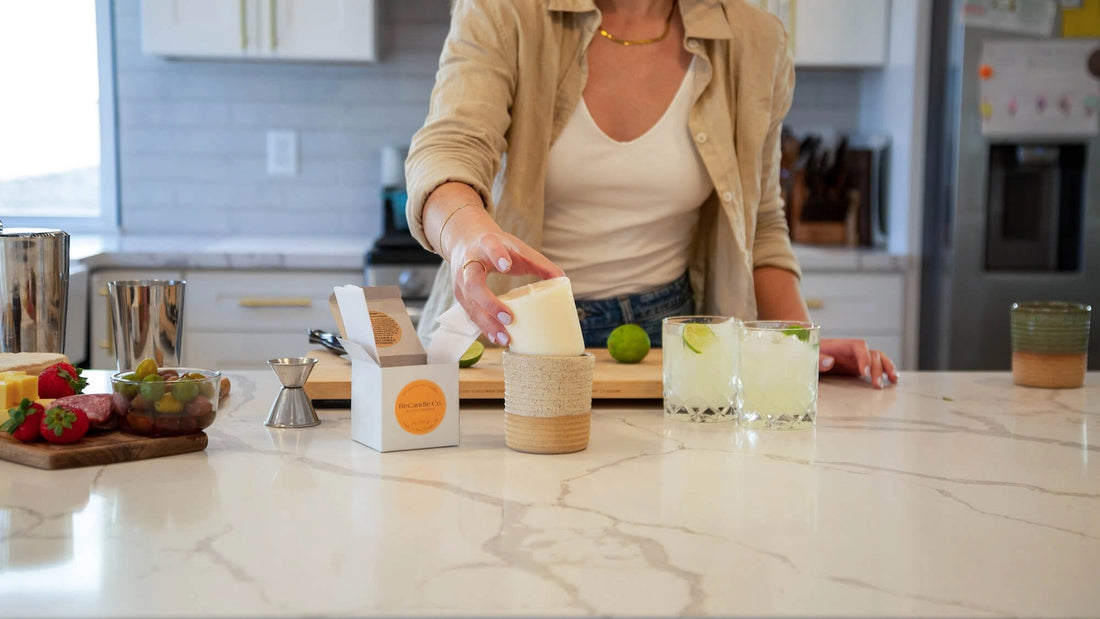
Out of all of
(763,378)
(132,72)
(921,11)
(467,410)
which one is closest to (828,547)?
(763,378)

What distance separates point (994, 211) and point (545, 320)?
2374 millimetres

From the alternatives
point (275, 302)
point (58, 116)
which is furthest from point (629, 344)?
point (58, 116)

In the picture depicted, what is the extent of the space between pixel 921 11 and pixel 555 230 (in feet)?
6.19

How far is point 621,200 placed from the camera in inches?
66.3

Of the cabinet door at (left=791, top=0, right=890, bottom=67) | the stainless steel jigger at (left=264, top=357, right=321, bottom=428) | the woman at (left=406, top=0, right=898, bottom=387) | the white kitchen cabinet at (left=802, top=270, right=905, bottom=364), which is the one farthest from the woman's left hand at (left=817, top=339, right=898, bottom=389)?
the cabinet door at (left=791, top=0, right=890, bottom=67)

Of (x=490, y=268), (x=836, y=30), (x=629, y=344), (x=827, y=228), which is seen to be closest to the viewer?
(x=490, y=268)

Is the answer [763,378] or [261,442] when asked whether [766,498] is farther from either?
[261,442]

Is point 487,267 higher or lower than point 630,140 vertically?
lower


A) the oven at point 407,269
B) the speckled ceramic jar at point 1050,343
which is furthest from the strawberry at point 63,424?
the oven at point 407,269

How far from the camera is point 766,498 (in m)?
0.95

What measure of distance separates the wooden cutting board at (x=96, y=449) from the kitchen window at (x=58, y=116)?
9.04ft

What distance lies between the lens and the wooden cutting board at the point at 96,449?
3.35 feet

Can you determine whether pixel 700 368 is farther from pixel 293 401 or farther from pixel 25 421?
pixel 25 421

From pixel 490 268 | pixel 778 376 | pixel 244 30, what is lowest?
pixel 778 376
